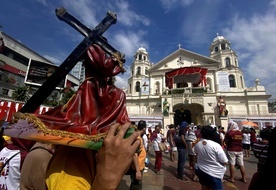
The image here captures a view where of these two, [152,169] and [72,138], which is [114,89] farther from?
[152,169]

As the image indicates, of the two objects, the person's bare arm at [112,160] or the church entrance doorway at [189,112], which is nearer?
the person's bare arm at [112,160]

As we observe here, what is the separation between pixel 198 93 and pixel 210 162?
67.0ft

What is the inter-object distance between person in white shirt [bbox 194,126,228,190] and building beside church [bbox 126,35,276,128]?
52.7 ft

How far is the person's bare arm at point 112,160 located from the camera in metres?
0.69

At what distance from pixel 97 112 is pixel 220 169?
3066mm

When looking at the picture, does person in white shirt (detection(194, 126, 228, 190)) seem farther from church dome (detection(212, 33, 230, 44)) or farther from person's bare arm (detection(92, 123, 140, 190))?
church dome (detection(212, 33, 230, 44))

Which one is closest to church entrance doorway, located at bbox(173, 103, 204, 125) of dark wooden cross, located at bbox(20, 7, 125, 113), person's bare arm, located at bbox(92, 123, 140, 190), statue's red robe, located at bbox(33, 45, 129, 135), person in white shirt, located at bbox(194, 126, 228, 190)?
person in white shirt, located at bbox(194, 126, 228, 190)

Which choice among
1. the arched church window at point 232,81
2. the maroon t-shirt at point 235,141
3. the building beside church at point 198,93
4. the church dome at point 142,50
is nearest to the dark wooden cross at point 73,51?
the maroon t-shirt at point 235,141

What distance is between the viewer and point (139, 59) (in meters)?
35.1

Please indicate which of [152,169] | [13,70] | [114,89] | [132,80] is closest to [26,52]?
[13,70]

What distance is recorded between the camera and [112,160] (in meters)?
0.71

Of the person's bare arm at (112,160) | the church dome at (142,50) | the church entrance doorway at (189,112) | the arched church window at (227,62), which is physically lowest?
the person's bare arm at (112,160)

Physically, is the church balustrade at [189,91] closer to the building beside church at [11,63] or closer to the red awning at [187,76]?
the red awning at [187,76]

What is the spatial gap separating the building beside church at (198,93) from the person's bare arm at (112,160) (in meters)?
18.8
